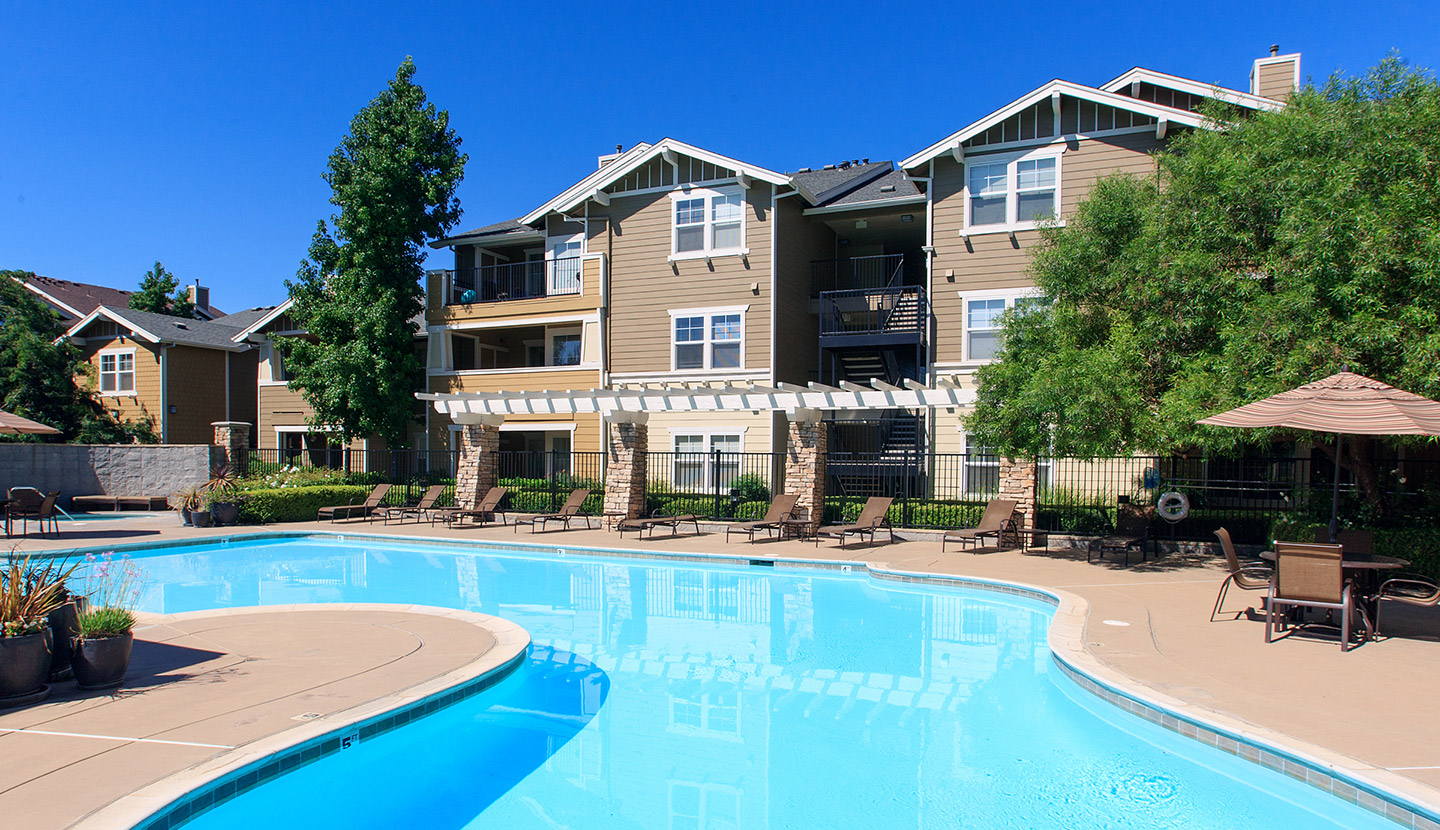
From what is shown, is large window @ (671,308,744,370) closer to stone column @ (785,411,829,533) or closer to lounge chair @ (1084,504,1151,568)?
stone column @ (785,411,829,533)

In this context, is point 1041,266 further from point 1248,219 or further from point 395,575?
point 395,575

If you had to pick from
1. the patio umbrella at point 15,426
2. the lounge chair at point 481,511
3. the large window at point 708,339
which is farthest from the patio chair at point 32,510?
the large window at point 708,339

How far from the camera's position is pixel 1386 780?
449cm

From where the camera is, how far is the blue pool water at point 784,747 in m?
4.91

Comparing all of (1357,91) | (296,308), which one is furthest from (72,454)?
(1357,91)

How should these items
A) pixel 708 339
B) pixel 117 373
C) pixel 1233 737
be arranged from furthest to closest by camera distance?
pixel 117 373
pixel 708 339
pixel 1233 737

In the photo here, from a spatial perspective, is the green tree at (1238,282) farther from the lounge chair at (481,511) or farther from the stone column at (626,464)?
the lounge chair at (481,511)

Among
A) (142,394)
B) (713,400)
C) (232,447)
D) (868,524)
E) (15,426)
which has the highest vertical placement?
(142,394)

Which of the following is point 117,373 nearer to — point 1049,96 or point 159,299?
point 159,299

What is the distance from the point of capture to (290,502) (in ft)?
64.2

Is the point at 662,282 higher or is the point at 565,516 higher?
the point at 662,282

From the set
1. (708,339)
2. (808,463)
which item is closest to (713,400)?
(808,463)

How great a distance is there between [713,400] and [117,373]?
920 inches

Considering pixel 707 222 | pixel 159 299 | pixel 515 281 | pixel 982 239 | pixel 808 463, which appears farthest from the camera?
pixel 159 299
